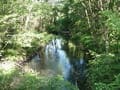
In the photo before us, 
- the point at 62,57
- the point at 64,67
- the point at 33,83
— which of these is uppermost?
the point at 33,83

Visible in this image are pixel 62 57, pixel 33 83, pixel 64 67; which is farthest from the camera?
pixel 62 57

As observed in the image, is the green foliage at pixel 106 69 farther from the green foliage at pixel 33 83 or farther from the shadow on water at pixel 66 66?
the shadow on water at pixel 66 66

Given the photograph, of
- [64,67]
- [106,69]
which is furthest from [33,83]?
[64,67]

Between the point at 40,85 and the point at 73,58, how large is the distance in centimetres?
1996

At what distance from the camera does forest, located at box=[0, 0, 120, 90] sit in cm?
1633

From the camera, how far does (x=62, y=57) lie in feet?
124

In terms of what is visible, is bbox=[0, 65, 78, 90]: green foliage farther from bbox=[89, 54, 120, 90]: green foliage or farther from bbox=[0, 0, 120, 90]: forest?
bbox=[89, 54, 120, 90]: green foliage

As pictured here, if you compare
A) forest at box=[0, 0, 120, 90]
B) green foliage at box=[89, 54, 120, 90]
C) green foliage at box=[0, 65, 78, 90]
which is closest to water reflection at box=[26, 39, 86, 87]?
forest at box=[0, 0, 120, 90]

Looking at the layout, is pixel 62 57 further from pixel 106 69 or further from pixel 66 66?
pixel 106 69

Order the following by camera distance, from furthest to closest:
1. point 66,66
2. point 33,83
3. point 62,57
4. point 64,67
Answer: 1. point 62,57
2. point 66,66
3. point 64,67
4. point 33,83

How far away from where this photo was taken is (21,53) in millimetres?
31391

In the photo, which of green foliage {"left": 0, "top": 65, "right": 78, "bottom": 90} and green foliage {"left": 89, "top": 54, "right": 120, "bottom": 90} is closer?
green foliage {"left": 89, "top": 54, "right": 120, "bottom": 90}

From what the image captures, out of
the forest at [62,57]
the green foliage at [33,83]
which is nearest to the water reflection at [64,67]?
the forest at [62,57]

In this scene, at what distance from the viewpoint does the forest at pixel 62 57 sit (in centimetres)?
1633
